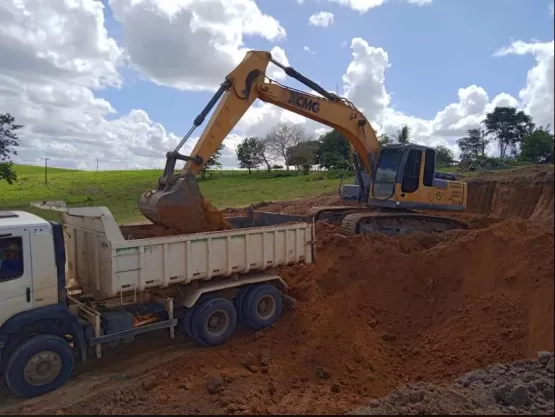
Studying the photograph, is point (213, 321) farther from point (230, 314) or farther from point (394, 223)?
point (394, 223)

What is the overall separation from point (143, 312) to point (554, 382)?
17.8 feet

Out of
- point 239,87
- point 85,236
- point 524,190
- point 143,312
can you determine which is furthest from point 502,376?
point 524,190

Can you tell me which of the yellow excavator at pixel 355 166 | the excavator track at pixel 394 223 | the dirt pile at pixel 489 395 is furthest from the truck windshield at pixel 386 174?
the dirt pile at pixel 489 395

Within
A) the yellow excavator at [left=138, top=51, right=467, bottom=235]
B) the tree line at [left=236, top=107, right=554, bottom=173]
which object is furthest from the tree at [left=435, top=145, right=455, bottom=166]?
the yellow excavator at [left=138, top=51, right=467, bottom=235]

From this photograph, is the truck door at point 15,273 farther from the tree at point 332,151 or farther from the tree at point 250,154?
the tree at point 250,154

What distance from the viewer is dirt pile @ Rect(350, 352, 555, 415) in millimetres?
4113

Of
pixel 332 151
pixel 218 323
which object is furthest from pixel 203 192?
pixel 218 323

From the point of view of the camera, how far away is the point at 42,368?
6.18 m

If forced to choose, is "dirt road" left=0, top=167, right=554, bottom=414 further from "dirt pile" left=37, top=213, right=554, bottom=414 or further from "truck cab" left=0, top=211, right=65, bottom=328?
"truck cab" left=0, top=211, right=65, bottom=328

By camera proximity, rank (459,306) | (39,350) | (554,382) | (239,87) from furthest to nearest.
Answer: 1. (239,87)
2. (459,306)
3. (39,350)
4. (554,382)

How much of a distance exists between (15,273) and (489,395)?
5678 millimetres

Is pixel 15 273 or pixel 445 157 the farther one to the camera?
pixel 445 157

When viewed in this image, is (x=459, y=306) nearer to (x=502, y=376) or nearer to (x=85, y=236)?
(x=502, y=376)

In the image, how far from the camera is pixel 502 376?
4.79m
